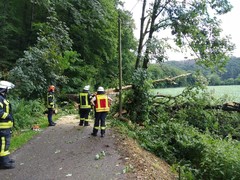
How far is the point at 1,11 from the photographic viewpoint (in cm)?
2095

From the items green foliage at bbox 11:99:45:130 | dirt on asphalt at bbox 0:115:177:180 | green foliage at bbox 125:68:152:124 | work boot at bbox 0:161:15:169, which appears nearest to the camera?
dirt on asphalt at bbox 0:115:177:180

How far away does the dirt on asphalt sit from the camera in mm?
6637

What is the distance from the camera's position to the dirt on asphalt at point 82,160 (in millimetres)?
→ 6637

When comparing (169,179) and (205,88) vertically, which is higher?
(205,88)

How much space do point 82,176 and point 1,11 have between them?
18.6 metres

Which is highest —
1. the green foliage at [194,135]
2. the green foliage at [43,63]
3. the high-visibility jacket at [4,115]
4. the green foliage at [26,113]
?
the green foliage at [43,63]

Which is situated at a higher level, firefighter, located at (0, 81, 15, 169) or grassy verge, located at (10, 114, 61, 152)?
firefighter, located at (0, 81, 15, 169)

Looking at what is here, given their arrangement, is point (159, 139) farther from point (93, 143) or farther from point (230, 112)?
point (230, 112)

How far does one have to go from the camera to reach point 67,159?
7801 mm

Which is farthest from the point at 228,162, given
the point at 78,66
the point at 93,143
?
the point at 78,66

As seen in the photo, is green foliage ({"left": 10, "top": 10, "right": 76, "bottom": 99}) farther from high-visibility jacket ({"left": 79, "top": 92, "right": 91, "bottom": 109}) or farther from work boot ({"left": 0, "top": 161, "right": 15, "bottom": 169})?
work boot ({"left": 0, "top": 161, "right": 15, "bottom": 169})

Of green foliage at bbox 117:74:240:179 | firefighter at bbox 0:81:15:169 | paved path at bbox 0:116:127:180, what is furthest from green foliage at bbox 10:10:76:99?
firefighter at bbox 0:81:15:169

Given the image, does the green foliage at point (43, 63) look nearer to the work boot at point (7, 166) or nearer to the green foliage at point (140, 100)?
the green foliage at point (140, 100)

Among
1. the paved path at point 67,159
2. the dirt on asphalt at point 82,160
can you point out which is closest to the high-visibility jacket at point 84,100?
the paved path at point 67,159
